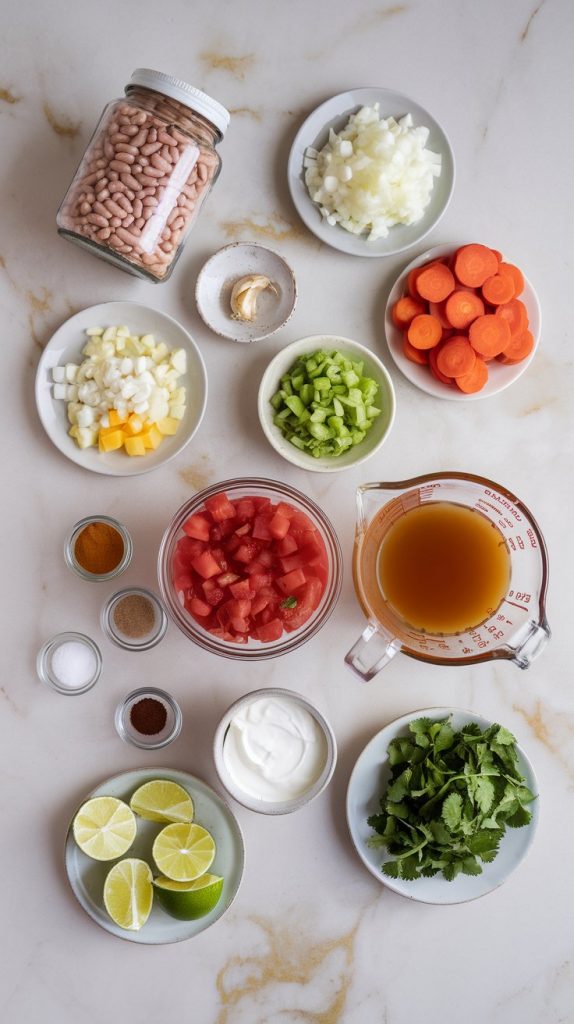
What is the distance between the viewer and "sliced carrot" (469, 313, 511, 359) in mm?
2008

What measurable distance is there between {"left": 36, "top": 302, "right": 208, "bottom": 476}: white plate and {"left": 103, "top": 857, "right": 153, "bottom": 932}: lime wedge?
0.99 m

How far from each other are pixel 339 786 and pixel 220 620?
598 millimetres

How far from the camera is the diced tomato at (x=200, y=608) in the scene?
72.0 inches

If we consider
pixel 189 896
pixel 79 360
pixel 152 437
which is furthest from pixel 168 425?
pixel 189 896

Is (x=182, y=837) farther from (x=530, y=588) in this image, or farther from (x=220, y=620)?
(x=530, y=588)

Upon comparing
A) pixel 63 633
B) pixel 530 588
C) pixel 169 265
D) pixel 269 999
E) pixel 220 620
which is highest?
pixel 169 265

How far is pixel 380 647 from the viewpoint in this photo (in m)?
1.81

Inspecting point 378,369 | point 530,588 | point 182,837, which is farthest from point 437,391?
point 182,837

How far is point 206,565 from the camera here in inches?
71.6

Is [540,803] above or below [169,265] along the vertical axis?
below

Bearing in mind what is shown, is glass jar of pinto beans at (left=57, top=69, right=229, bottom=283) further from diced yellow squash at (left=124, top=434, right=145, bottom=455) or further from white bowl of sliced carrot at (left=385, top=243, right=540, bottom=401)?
white bowl of sliced carrot at (left=385, top=243, right=540, bottom=401)

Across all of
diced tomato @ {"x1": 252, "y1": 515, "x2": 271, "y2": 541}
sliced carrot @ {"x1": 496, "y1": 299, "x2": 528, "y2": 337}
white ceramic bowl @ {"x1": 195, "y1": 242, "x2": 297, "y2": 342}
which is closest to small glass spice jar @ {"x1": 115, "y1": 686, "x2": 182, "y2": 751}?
diced tomato @ {"x1": 252, "y1": 515, "x2": 271, "y2": 541}

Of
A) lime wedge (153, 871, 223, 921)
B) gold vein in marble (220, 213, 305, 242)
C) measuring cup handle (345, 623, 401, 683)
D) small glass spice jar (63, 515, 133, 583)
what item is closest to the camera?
measuring cup handle (345, 623, 401, 683)

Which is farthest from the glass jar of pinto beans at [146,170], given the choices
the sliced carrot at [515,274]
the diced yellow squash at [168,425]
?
the sliced carrot at [515,274]
